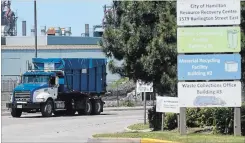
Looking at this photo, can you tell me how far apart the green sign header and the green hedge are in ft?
6.66

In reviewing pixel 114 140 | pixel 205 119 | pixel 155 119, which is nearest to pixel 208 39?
pixel 205 119

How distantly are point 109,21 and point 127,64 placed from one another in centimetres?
167

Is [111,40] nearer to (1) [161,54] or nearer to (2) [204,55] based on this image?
(1) [161,54]

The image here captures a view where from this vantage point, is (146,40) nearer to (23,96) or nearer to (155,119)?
(155,119)

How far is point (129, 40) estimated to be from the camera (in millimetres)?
19281

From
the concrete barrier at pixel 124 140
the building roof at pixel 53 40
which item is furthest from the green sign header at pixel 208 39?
the building roof at pixel 53 40

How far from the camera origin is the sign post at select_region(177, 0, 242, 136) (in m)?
16.9

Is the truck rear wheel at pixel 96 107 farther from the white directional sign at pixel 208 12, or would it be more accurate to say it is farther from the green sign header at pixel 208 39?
the white directional sign at pixel 208 12

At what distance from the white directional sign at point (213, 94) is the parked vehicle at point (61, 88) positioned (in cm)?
1979

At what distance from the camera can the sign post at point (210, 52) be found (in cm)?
1688

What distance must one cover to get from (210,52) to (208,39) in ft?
1.26

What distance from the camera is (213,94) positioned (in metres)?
17.0

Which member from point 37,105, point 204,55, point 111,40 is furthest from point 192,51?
point 37,105

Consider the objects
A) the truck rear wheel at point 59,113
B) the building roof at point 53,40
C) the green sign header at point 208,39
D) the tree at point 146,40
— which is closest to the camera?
the green sign header at point 208,39
